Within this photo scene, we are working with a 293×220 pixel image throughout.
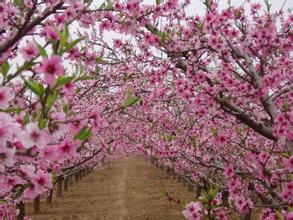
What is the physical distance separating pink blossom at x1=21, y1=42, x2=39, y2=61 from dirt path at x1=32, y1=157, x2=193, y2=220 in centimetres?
1364

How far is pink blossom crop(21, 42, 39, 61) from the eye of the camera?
2730 millimetres

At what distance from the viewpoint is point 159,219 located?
17.6m

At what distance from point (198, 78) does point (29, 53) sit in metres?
3.61

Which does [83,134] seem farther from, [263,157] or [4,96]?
[263,157]

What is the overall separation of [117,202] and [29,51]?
19.6 metres

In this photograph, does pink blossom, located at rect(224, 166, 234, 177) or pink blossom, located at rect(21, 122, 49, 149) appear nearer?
pink blossom, located at rect(21, 122, 49, 149)

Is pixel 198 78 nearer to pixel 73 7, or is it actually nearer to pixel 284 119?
pixel 284 119

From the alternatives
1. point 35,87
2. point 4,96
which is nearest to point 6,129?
point 35,87

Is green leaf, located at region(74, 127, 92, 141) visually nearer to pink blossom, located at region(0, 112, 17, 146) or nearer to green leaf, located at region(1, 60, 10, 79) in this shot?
pink blossom, located at region(0, 112, 17, 146)

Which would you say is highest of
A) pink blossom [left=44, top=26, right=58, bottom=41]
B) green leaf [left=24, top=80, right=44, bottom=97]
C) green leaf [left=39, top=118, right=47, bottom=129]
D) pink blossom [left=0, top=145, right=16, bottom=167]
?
pink blossom [left=44, top=26, right=58, bottom=41]

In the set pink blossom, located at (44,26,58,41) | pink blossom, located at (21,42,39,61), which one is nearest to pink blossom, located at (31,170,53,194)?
pink blossom, located at (21,42,39,61)

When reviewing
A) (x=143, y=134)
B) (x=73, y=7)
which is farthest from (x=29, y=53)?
(x=143, y=134)

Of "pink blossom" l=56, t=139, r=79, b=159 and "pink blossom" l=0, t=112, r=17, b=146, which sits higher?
"pink blossom" l=0, t=112, r=17, b=146

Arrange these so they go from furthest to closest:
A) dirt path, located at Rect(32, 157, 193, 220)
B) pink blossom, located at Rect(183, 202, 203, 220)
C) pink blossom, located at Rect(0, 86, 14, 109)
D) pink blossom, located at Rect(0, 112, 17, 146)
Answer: dirt path, located at Rect(32, 157, 193, 220) < pink blossom, located at Rect(183, 202, 203, 220) < pink blossom, located at Rect(0, 86, 14, 109) < pink blossom, located at Rect(0, 112, 17, 146)
